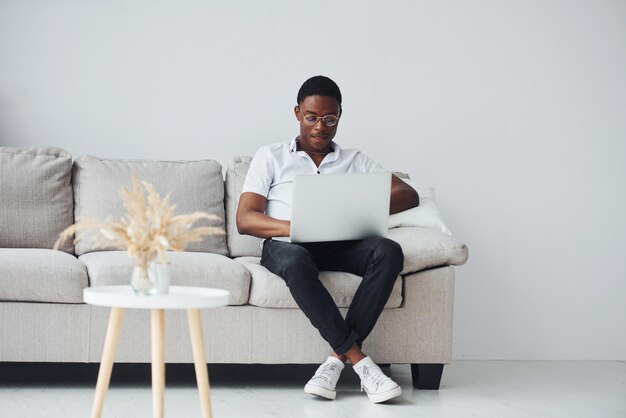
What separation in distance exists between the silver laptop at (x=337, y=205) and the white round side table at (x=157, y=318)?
0.76 m

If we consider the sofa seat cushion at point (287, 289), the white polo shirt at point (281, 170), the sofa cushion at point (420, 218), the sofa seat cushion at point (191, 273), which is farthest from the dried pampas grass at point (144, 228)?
the sofa cushion at point (420, 218)

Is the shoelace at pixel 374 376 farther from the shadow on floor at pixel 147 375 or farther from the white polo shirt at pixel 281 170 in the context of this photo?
the white polo shirt at pixel 281 170

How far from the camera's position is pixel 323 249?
10.4ft

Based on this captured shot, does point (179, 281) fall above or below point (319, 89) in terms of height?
below

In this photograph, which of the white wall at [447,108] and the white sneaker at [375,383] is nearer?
the white sneaker at [375,383]

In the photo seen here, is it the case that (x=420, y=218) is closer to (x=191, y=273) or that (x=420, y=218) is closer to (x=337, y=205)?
(x=337, y=205)

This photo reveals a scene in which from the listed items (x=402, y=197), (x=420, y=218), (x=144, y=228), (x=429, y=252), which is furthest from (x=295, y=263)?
(x=144, y=228)

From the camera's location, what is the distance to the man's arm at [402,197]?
336 centimetres

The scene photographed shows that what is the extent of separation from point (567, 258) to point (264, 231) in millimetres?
1757

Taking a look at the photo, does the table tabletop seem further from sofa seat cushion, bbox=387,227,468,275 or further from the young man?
sofa seat cushion, bbox=387,227,468,275

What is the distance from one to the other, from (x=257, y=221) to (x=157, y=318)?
47.3 inches

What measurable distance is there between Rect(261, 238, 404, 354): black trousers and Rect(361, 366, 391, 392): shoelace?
3.7 inches

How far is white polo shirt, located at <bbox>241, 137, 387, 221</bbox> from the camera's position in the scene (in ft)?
10.9

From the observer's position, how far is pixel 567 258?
4.23m
